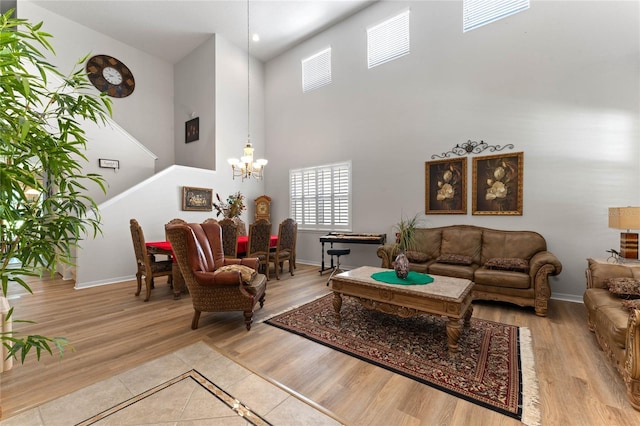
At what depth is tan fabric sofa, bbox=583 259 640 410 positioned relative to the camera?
1.71m

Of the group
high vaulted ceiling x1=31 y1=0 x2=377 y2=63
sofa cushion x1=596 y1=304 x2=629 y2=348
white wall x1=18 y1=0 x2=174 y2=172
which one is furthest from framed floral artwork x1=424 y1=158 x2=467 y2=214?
white wall x1=18 y1=0 x2=174 y2=172

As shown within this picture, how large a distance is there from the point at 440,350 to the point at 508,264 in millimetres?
1963

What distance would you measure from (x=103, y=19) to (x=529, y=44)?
874cm

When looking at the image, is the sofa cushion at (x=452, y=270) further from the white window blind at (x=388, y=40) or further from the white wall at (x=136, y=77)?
the white wall at (x=136, y=77)

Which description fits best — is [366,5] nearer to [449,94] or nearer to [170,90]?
[449,94]

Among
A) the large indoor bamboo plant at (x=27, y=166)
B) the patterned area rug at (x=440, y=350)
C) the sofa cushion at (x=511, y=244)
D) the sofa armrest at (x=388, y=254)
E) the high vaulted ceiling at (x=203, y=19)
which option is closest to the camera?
the large indoor bamboo plant at (x=27, y=166)

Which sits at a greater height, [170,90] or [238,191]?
[170,90]

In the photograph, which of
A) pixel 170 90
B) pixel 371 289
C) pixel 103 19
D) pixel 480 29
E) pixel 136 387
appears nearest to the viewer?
pixel 136 387

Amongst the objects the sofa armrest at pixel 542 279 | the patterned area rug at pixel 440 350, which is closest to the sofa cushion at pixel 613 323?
the patterned area rug at pixel 440 350

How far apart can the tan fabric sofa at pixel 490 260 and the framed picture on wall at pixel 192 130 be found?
5.83m

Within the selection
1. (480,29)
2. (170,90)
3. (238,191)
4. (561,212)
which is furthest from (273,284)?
(170,90)

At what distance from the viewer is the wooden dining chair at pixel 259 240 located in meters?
4.69

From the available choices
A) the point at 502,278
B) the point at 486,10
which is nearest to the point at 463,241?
the point at 502,278

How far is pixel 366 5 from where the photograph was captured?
5.60 m
